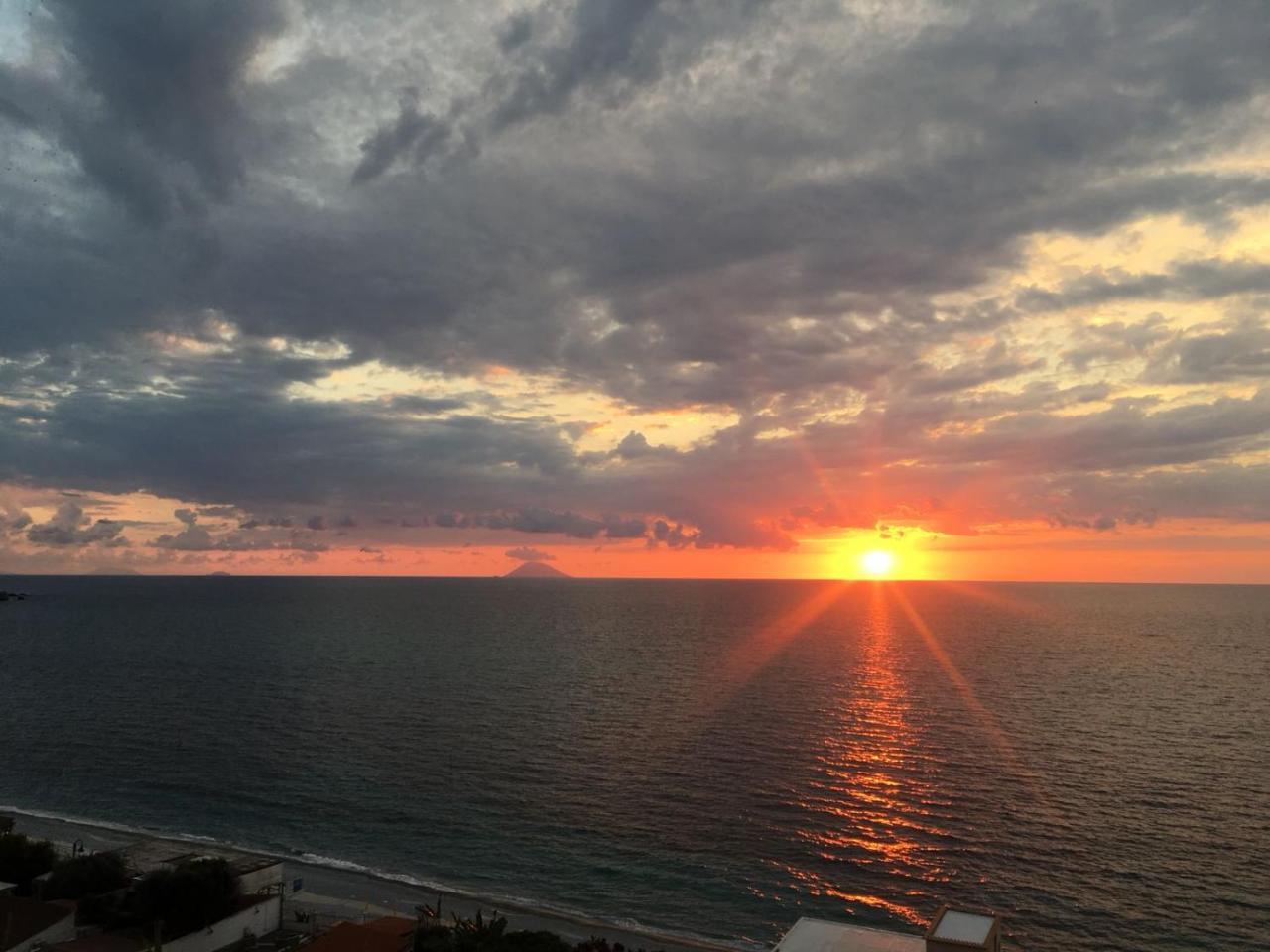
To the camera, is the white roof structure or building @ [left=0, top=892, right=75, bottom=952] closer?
the white roof structure

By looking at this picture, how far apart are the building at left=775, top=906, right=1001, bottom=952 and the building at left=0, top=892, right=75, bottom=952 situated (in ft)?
111

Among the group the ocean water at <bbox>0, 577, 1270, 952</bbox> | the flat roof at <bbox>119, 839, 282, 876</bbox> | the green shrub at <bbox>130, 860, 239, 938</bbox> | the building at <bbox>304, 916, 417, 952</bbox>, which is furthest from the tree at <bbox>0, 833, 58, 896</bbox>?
the building at <bbox>304, 916, 417, 952</bbox>

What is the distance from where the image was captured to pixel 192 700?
117m

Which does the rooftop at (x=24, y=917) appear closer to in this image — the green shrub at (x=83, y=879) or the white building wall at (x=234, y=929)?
the green shrub at (x=83, y=879)

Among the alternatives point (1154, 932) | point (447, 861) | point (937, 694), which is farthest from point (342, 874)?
point (937, 694)

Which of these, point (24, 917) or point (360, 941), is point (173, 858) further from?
point (360, 941)

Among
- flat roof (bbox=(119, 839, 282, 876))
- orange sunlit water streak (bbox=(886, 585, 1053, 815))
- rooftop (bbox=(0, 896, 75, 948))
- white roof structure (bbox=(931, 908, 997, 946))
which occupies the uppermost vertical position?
white roof structure (bbox=(931, 908, 997, 946))

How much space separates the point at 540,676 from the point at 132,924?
329ft

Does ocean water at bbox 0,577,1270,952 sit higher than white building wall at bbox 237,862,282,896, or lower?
lower

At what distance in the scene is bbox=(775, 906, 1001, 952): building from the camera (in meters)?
34.7

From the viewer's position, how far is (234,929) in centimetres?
4369

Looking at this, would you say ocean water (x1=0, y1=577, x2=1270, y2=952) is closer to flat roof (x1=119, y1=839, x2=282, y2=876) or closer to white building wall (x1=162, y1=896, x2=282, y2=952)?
flat roof (x1=119, y1=839, x2=282, y2=876)

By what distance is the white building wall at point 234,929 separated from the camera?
40469 millimetres

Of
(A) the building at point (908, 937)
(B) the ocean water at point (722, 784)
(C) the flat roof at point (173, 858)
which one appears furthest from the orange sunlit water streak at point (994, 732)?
(C) the flat roof at point (173, 858)
